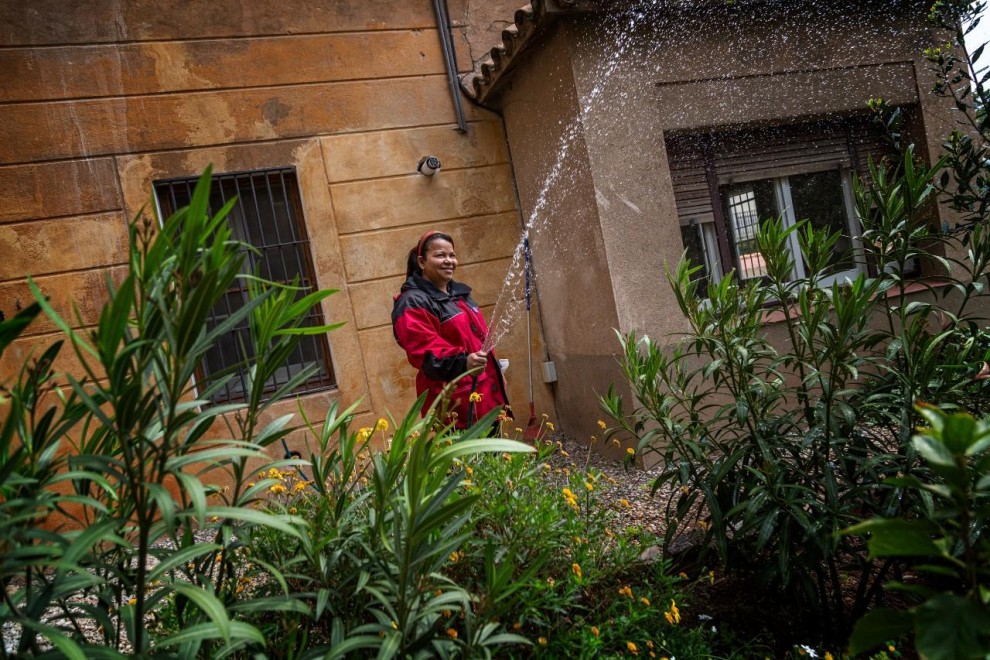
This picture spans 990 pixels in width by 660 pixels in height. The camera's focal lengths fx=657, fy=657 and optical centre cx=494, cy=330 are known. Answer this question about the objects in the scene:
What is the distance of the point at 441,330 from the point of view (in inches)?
149

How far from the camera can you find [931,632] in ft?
2.82

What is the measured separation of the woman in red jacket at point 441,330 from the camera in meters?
3.58

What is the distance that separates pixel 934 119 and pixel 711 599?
5.50 m

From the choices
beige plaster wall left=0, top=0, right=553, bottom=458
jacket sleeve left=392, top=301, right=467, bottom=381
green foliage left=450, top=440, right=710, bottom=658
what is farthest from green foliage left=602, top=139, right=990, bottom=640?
beige plaster wall left=0, top=0, right=553, bottom=458

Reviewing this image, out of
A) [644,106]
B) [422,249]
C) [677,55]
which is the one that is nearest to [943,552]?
[422,249]

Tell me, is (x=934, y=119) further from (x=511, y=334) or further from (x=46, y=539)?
(x=46, y=539)

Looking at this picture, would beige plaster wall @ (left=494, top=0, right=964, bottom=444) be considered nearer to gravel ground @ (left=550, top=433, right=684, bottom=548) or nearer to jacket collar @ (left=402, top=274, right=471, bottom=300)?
gravel ground @ (left=550, top=433, right=684, bottom=548)

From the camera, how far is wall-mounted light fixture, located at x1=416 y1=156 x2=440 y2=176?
548cm

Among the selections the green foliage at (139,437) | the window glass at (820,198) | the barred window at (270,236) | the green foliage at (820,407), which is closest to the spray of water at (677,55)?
the window glass at (820,198)

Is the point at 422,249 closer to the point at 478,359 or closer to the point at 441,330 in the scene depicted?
the point at 441,330

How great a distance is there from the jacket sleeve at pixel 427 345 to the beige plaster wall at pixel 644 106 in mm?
1516

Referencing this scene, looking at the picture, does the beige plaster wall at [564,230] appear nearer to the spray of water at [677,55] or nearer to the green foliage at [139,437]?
the spray of water at [677,55]

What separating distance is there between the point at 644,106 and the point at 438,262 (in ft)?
6.98

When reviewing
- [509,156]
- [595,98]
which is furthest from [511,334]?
[595,98]
